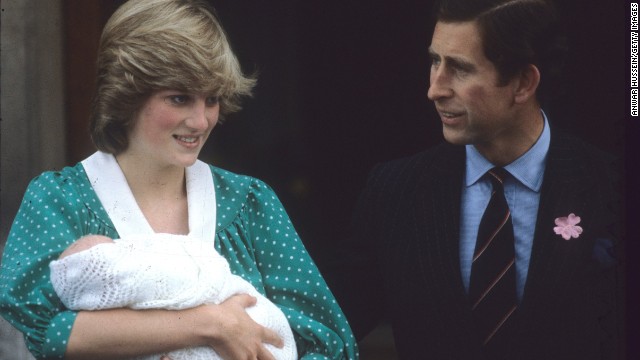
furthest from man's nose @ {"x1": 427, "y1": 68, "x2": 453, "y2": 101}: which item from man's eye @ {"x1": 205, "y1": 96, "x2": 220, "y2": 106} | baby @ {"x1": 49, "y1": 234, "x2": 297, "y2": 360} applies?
baby @ {"x1": 49, "y1": 234, "x2": 297, "y2": 360}

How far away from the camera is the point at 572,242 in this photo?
3057 millimetres

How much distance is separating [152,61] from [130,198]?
386mm

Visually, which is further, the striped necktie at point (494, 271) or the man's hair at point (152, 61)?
the striped necktie at point (494, 271)

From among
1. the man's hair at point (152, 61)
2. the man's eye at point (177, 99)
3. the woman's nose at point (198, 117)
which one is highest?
the man's hair at point (152, 61)

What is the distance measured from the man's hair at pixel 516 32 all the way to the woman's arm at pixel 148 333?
111 cm

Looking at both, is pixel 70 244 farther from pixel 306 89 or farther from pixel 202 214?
pixel 306 89

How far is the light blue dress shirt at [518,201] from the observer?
10.0 ft

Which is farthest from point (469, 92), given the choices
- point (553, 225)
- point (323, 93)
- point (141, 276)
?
point (141, 276)

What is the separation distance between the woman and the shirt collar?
23.4 inches

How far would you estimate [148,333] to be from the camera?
8.59 feet

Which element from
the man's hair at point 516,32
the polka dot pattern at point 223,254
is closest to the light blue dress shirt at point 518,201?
the man's hair at point 516,32

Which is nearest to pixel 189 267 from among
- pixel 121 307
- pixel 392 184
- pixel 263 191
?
pixel 121 307

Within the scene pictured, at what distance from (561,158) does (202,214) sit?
1086mm

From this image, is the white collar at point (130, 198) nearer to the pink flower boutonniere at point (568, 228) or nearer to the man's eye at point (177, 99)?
the man's eye at point (177, 99)
